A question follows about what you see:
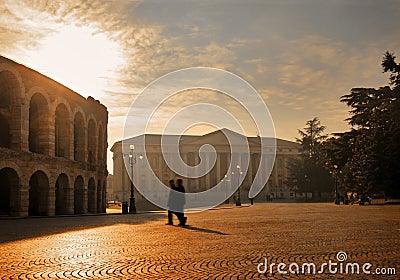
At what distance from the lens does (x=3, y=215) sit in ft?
105

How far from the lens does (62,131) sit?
130ft

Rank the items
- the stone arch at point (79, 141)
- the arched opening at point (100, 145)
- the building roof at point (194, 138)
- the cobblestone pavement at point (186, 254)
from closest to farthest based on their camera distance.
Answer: the cobblestone pavement at point (186, 254), the stone arch at point (79, 141), the arched opening at point (100, 145), the building roof at point (194, 138)

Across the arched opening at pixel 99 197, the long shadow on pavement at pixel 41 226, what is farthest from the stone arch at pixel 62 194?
the long shadow on pavement at pixel 41 226

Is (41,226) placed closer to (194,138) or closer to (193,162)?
(193,162)

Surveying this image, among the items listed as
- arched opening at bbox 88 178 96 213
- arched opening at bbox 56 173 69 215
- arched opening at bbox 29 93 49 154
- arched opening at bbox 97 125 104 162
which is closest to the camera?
arched opening at bbox 29 93 49 154

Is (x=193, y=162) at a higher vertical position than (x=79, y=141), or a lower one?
higher

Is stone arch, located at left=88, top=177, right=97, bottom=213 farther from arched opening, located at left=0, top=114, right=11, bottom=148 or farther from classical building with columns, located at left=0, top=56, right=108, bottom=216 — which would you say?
arched opening, located at left=0, top=114, right=11, bottom=148

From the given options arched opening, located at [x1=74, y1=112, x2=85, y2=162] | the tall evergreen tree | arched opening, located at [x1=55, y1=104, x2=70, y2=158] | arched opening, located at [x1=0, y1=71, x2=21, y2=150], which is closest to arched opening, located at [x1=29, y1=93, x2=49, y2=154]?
arched opening, located at [x1=55, y1=104, x2=70, y2=158]

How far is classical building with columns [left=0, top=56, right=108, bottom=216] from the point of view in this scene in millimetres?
31312

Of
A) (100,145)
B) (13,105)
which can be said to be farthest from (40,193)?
(100,145)

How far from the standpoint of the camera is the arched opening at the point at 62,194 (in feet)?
125

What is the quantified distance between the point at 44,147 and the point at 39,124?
5.83 feet

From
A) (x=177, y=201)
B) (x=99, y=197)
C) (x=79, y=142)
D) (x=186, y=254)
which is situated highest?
(x=79, y=142)

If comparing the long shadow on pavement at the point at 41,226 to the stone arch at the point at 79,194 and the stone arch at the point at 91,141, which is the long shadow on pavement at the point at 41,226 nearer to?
the stone arch at the point at 79,194
